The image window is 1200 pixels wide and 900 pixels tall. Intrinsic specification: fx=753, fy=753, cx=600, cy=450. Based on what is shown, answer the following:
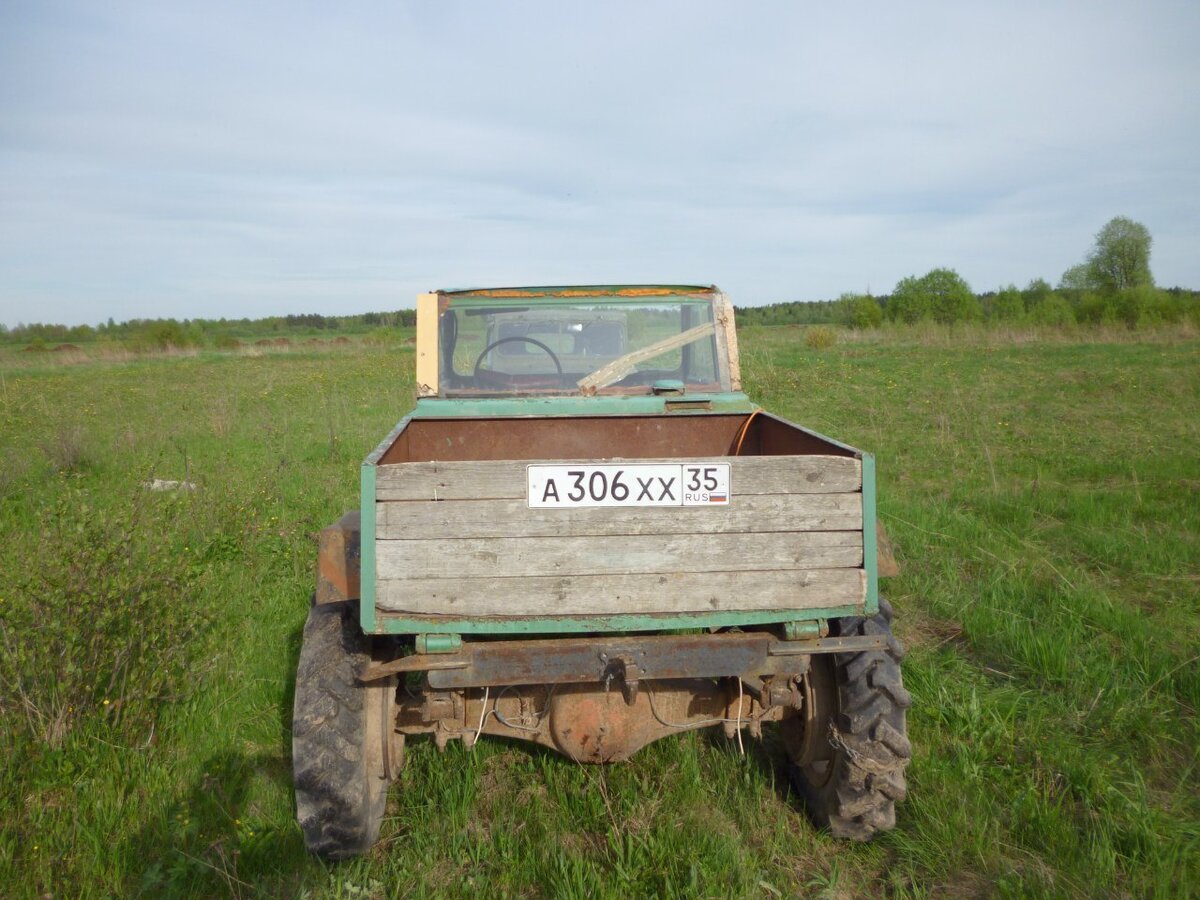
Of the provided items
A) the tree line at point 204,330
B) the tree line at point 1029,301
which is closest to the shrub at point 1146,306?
the tree line at point 1029,301

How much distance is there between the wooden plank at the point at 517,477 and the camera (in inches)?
75.2

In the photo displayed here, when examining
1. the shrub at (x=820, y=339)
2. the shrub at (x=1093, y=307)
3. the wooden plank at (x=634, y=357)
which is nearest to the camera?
the wooden plank at (x=634, y=357)

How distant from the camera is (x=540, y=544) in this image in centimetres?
196

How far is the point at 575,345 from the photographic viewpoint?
4.43 m

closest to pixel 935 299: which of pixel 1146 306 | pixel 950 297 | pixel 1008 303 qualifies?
pixel 950 297

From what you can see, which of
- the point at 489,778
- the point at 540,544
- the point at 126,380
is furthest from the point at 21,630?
the point at 126,380

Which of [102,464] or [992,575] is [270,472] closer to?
[102,464]

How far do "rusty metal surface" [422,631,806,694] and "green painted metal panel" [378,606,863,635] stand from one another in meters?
0.04

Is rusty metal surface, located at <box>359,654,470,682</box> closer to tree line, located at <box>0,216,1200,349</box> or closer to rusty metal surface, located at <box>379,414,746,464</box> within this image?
rusty metal surface, located at <box>379,414,746,464</box>

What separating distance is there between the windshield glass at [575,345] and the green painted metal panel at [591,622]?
2.13 metres

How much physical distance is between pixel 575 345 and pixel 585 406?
31.7 inches

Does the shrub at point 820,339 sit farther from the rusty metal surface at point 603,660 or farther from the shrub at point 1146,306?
the rusty metal surface at point 603,660

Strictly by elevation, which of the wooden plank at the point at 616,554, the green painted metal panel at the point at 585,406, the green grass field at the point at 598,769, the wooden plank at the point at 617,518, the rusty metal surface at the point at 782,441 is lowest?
the green grass field at the point at 598,769

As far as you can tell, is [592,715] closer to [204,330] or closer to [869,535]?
[869,535]
